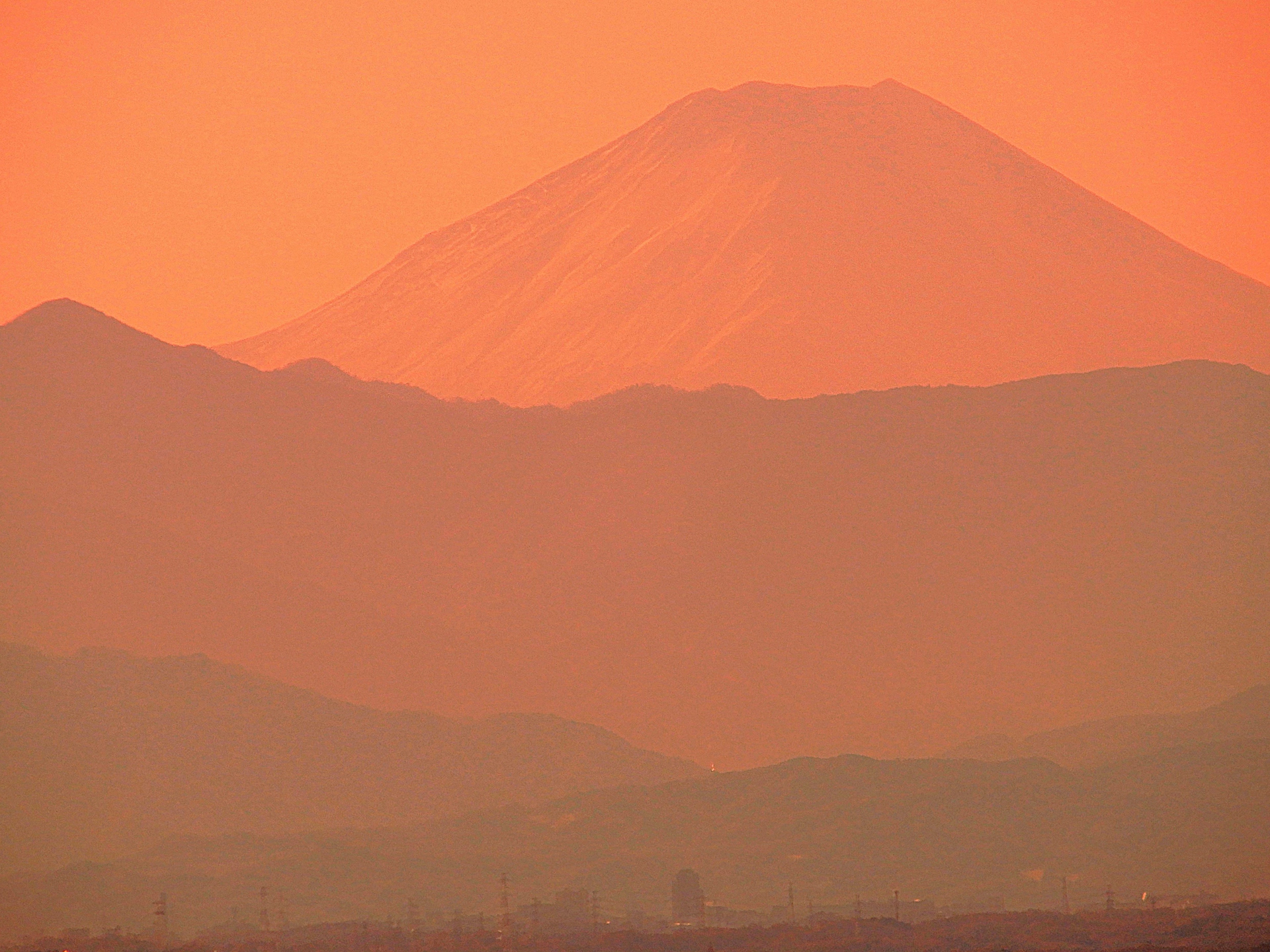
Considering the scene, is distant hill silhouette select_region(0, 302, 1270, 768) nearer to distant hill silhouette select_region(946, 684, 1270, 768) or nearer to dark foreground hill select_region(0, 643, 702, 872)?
distant hill silhouette select_region(946, 684, 1270, 768)

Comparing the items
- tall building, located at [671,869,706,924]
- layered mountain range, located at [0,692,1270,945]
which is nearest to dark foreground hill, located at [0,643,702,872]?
layered mountain range, located at [0,692,1270,945]

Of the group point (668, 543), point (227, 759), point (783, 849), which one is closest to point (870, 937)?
point (783, 849)

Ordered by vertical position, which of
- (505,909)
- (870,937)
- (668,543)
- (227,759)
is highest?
(668,543)

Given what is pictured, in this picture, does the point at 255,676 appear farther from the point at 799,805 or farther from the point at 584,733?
the point at 799,805

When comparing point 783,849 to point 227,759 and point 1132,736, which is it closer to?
point 1132,736

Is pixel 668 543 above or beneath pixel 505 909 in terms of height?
above

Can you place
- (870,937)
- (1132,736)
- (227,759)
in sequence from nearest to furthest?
(870,937)
(227,759)
(1132,736)

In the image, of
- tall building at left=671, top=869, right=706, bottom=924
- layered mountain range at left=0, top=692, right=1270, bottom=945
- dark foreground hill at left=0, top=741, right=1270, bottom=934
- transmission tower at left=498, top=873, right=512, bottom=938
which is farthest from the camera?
dark foreground hill at left=0, top=741, right=1270, bottom=934
